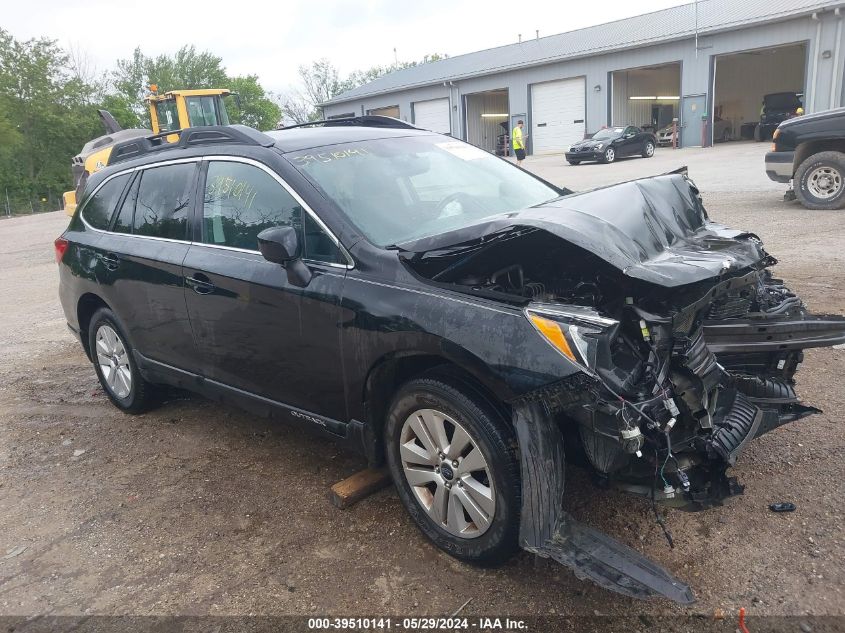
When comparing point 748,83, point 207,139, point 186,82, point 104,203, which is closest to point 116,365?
point 104,203

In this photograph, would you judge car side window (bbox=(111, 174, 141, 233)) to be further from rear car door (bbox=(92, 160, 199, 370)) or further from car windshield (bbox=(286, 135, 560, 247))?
car windshield (bbox=(286, 135, 560, 247))

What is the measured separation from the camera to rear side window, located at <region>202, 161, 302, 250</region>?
343 centimetres

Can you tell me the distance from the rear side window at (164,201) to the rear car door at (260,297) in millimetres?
191

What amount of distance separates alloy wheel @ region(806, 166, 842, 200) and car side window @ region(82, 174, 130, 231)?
1015 centimetres

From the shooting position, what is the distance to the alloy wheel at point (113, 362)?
477 centimetres

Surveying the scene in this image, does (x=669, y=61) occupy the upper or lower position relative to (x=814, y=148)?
upper

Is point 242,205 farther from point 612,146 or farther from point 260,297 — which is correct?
point 612,146

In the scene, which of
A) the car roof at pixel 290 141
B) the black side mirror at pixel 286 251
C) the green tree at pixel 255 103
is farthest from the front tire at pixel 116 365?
the green tree at pixel 255 103

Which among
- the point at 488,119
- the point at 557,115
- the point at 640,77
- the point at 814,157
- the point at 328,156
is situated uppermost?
the point at 640,77

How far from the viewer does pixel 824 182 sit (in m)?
10.2

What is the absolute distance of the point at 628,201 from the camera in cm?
312

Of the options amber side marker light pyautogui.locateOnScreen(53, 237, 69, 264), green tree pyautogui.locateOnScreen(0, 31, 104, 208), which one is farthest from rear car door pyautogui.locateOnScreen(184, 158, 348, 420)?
green tree pyautogui.locateOnScreen(0, 31, 104, 208)

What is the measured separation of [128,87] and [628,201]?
70864 millimetres

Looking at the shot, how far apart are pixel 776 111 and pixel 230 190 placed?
30.8m
